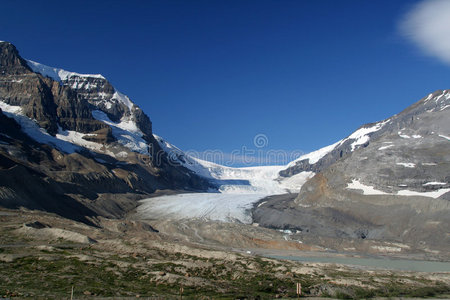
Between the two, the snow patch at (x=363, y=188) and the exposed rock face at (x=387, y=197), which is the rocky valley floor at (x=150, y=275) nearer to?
the exposed rock face at (x=387, y=197)

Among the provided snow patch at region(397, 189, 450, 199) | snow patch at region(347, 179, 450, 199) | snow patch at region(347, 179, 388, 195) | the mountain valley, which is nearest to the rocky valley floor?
the mountain valley

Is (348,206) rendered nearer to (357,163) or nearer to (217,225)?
(357,163)

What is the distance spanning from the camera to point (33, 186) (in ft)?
362

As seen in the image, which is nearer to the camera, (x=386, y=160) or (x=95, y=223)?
(x=95, y=223)

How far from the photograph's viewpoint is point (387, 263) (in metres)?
78.2

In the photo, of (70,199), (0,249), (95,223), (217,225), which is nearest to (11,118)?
(70,199)

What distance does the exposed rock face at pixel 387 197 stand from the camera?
9962 centimetres

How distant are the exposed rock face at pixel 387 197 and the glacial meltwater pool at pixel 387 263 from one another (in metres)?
10.9

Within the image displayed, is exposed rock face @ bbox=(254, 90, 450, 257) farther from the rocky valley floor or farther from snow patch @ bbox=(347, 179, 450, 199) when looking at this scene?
the rocky valley floor

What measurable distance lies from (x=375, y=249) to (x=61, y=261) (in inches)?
2935

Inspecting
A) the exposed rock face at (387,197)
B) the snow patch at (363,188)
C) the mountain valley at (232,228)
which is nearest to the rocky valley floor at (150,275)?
the mountain valley at (232,228)

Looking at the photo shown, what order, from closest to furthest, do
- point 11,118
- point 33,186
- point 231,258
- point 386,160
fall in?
point 231,258, point 33,186, point 386,160, point 11,118

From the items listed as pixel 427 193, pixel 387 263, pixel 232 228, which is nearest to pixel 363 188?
pixel 427 193

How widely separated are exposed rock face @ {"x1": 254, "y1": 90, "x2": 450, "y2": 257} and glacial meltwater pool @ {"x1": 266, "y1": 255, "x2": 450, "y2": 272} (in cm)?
1088
